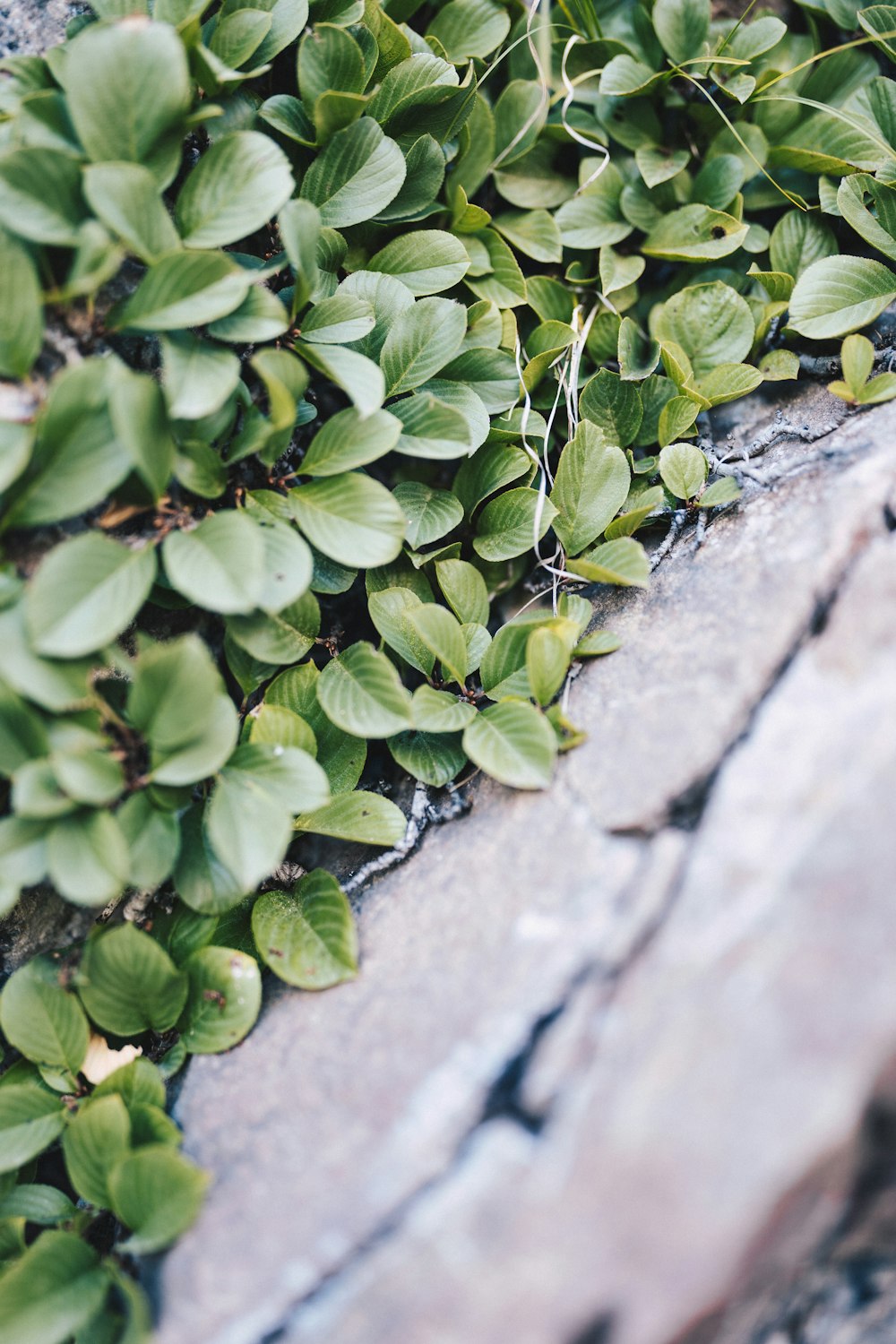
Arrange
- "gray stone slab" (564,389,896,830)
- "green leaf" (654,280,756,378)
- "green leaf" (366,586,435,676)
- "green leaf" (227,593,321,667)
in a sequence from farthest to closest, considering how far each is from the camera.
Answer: "green leaf" (654,280,756,378), "green leaf" (366,586,435,676), "green leaf" (227,593,321,667), "gray stone slab" (564,389,896,830)

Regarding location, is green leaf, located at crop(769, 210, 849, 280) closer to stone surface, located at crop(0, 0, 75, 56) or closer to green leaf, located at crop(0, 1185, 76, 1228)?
stone surface, located at crop(0, 0, 75, 56)

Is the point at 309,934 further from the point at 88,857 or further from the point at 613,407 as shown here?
the point at 613,407

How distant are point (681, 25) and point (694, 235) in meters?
0.37

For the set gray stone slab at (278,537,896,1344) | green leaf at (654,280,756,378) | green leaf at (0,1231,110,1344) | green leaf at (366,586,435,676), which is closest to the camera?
gray stone slab at (278,537,896,1344)

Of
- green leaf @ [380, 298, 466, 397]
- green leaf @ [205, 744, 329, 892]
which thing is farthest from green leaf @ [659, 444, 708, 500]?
green leaf @ [205, 744, 329, 892]

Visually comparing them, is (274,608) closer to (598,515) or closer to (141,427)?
(141,427)

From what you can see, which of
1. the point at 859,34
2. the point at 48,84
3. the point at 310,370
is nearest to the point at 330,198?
the point at 310,370

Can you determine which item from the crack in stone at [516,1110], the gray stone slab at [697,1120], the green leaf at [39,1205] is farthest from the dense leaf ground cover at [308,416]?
the gray stone slab at [697,1120]

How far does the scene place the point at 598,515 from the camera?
→ 1.42 m

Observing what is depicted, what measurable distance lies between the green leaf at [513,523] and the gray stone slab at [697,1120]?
59cm

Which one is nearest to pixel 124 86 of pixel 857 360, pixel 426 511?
pixel 426 511

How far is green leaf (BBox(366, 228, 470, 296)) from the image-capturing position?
144 centimetres

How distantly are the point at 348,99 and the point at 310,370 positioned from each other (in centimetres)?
40

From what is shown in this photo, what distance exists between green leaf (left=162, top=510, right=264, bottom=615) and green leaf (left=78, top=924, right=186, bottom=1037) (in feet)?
1.55
